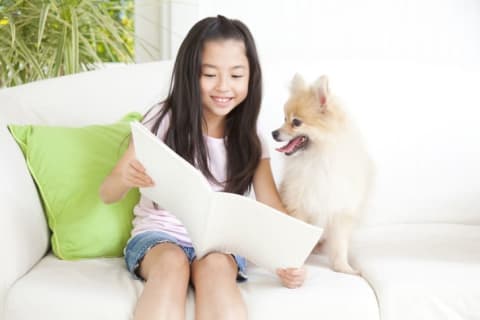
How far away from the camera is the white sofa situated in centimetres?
158

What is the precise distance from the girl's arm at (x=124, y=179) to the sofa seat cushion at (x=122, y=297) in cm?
20

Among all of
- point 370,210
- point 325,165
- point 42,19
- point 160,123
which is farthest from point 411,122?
point 42,19

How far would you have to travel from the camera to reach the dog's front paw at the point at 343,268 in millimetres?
1782

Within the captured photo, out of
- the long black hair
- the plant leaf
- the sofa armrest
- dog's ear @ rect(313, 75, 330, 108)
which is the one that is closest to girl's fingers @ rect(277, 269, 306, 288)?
the long black hair

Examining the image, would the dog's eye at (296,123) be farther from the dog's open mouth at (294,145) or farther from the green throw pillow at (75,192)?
the green throw pillow at (75,192)

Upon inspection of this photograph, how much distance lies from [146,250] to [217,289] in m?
0.25

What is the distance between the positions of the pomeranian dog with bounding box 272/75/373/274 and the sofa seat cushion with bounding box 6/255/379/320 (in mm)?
191

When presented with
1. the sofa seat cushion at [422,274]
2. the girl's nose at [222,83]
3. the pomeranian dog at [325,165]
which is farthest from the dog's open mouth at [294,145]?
the sofa seat cushion at [422,274]

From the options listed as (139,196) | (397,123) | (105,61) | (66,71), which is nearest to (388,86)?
(397,123)

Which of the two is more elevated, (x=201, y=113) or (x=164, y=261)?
(x=201, y=113)

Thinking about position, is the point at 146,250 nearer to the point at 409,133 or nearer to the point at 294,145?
the point at 294,145

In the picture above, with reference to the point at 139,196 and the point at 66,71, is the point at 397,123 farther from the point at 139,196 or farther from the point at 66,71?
the point at 66,71

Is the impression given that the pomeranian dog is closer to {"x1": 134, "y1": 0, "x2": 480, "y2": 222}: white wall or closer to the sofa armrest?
{"x1": 134, "y1": 0, "x2": 480, "y2": 222}: white wall

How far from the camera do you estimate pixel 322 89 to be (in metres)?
1.78
